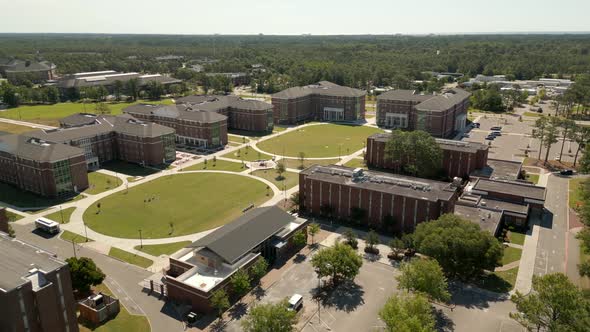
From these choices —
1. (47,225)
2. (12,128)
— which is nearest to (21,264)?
(47,225)

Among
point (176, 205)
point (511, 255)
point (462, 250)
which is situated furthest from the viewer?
point (176, 205)

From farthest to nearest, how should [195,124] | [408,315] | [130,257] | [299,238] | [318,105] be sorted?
1. [318,105]
2. [195,124]
3. [299,238]
4. [130,257]
5. [408,315]

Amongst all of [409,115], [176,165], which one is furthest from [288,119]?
[176,165]

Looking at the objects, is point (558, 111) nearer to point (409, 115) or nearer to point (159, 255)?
point (409, 115)

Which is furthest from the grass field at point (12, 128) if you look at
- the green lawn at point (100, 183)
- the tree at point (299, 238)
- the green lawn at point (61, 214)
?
the tree at point (299, 238)

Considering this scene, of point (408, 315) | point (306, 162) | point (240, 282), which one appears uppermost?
point (408, 315)

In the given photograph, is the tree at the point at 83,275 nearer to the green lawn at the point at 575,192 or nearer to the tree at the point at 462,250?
the tree at the point at 462,250

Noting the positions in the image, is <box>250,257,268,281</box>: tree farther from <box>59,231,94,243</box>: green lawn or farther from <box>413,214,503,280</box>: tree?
<box>59,231,94,243</box>: green lawn

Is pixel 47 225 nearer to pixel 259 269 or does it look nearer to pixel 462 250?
pixel 259 269
